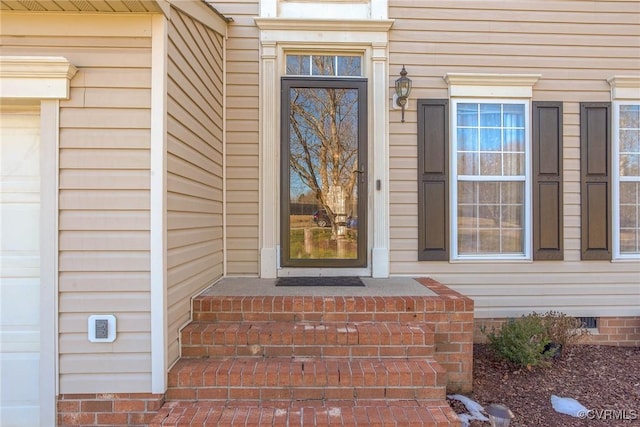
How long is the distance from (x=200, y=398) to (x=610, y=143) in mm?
4399

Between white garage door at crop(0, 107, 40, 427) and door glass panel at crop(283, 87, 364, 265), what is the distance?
1975 millimetres

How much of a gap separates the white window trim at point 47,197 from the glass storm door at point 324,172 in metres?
1.83

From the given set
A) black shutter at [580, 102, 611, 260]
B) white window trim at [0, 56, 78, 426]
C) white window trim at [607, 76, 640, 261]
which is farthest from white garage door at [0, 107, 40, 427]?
white window trim at [607, 76, 640, 261]

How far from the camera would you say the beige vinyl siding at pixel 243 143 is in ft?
11.1

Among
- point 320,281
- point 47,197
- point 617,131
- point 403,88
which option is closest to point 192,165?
point 47,197

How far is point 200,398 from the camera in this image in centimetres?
211

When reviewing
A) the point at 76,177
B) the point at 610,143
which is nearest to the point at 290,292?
the point at 76,177

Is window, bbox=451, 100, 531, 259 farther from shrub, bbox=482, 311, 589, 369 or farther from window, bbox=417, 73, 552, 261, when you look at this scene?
shrub, bbox=482, 311, 589, 369

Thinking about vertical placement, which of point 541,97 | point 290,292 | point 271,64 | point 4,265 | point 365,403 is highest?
point 271,64

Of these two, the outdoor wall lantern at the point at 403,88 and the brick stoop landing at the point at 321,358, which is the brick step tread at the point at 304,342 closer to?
the brick stoop landing at the point at 321,358

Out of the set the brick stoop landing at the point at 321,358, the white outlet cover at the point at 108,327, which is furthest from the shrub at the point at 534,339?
the white outlet cover at the point at 108,327

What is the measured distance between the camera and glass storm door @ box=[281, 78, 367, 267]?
3418 mm

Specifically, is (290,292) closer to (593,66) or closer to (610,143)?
(610,143)

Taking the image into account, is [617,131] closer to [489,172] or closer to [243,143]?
[489,172]
